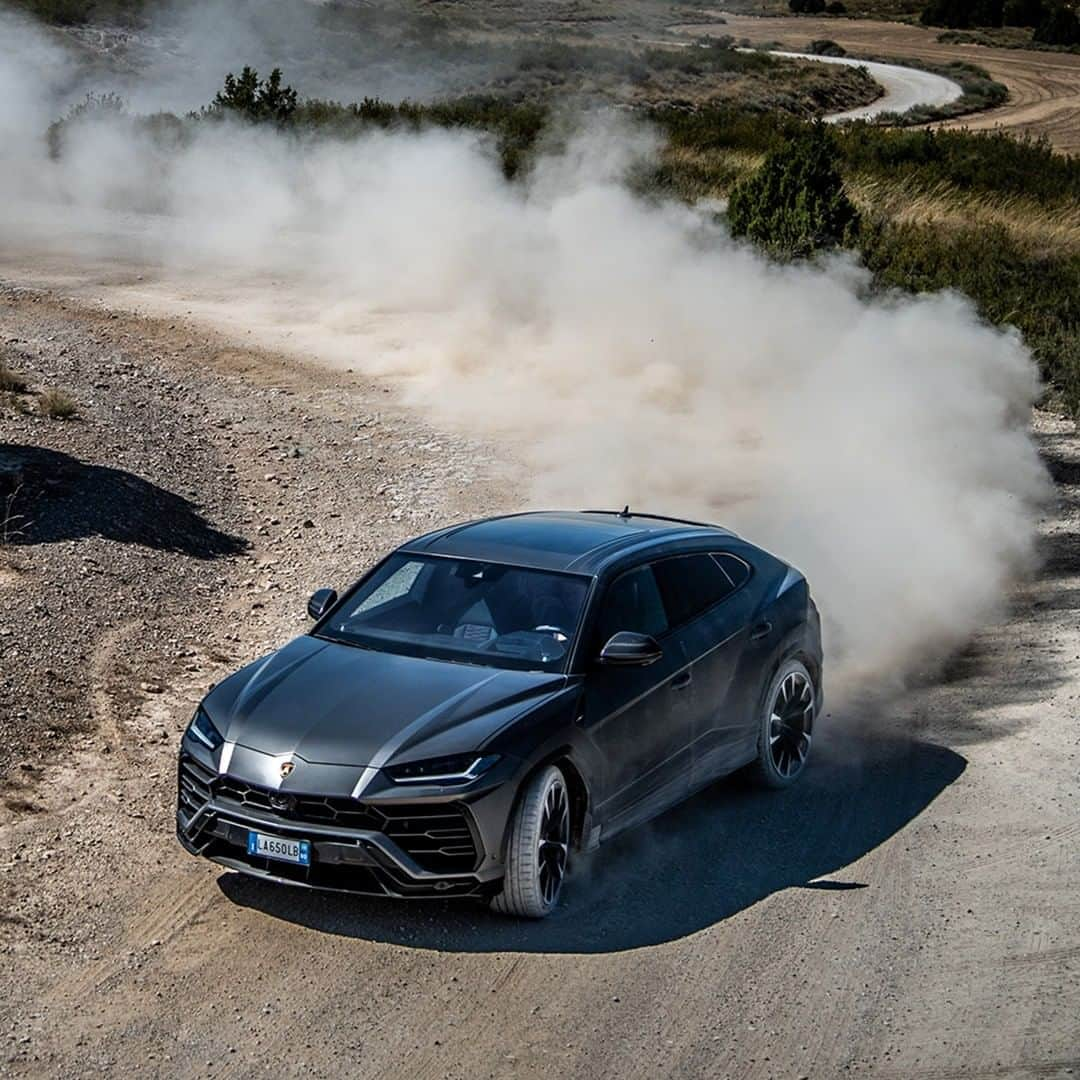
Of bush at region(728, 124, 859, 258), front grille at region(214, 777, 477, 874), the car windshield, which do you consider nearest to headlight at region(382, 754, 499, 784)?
front grille at region(214, 777, 477, 874)

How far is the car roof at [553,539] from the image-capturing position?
8.13 meters

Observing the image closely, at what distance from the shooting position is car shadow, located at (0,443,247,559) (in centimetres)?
1298

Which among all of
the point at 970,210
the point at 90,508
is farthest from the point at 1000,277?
the point at 90,508

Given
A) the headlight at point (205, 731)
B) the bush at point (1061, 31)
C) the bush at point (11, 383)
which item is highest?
the bush at point (1061, 31)

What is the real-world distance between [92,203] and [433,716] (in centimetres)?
2703

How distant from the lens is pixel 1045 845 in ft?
27.0

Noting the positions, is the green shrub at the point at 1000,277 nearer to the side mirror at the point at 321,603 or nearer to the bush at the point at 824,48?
the side mirror at the point at 321,603

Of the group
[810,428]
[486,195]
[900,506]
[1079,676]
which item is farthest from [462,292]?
[1079,676]

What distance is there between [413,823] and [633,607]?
1821 millimetres

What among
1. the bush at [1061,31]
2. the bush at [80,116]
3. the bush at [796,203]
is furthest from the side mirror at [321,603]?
the bush at [1061,31]

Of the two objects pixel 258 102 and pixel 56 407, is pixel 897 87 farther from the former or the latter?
pixel 56 407

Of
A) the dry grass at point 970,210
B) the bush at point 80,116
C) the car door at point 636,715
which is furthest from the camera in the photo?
the bush at point 80,116

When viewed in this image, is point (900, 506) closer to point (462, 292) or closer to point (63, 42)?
point (462, 292)

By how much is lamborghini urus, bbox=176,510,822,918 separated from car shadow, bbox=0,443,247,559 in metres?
5.22
